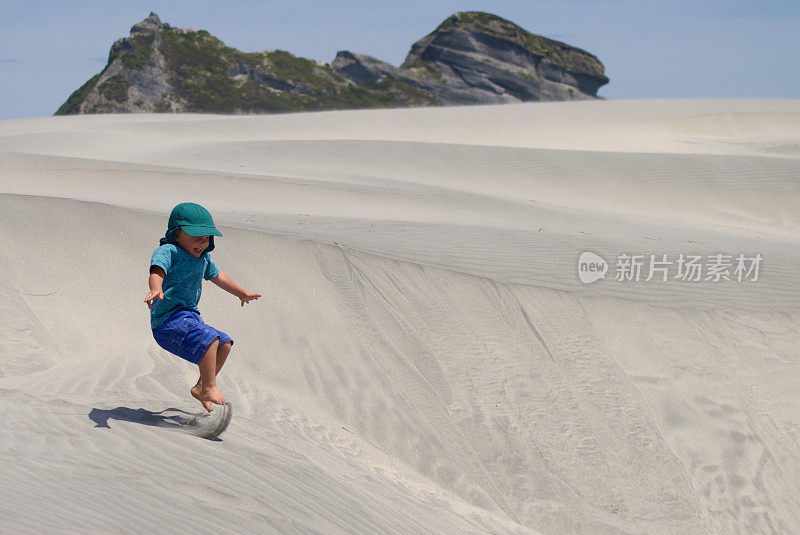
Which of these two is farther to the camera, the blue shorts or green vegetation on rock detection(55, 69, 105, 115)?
green vegetation on rock detection(55, 69, 105, 115)

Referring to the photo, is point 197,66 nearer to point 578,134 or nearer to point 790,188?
point 578,134

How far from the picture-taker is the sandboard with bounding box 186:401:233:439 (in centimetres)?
413

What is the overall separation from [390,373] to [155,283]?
10.9ft

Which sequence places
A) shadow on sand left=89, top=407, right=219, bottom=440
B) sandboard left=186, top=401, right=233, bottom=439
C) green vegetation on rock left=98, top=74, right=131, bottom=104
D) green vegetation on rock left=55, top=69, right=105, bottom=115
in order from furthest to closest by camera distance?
1. green vegetation on rock left=55, top=69, right=105, bottom=115
2. green vegetation on rock left=98, top=74, right=131, bottom=104
3. sandboard left=186, top=401, right=233, bottom=439
4. shadow on sand left=89, top=407, right=219, bottom=440

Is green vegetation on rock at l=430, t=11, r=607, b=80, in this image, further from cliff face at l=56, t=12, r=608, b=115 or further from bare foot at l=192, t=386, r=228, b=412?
bare foot at l=192, t=386, r=228, b=412

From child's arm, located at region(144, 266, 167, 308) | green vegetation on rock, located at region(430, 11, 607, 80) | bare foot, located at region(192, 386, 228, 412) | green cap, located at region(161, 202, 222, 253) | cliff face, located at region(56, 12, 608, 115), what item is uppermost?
green vegetation on rock, located at region(430, 11, 607, 80)

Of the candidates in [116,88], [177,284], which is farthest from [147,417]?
[116,88]

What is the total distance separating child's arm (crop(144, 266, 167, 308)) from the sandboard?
0.95m

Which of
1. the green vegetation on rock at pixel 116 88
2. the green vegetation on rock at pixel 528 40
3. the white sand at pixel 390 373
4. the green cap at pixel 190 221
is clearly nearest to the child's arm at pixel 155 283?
the green cap at pixel 190 221

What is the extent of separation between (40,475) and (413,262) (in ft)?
17.4

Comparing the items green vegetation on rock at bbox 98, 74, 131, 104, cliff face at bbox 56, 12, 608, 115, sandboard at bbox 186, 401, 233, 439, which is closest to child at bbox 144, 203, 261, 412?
sandboard at bbox 186, 401, 233, 439

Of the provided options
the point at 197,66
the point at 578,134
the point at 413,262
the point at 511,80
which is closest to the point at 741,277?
the point at 413,262

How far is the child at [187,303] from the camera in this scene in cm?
366

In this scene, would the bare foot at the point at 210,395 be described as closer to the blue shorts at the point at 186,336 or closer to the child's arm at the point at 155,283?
the blue shorts at the point at 186,336
